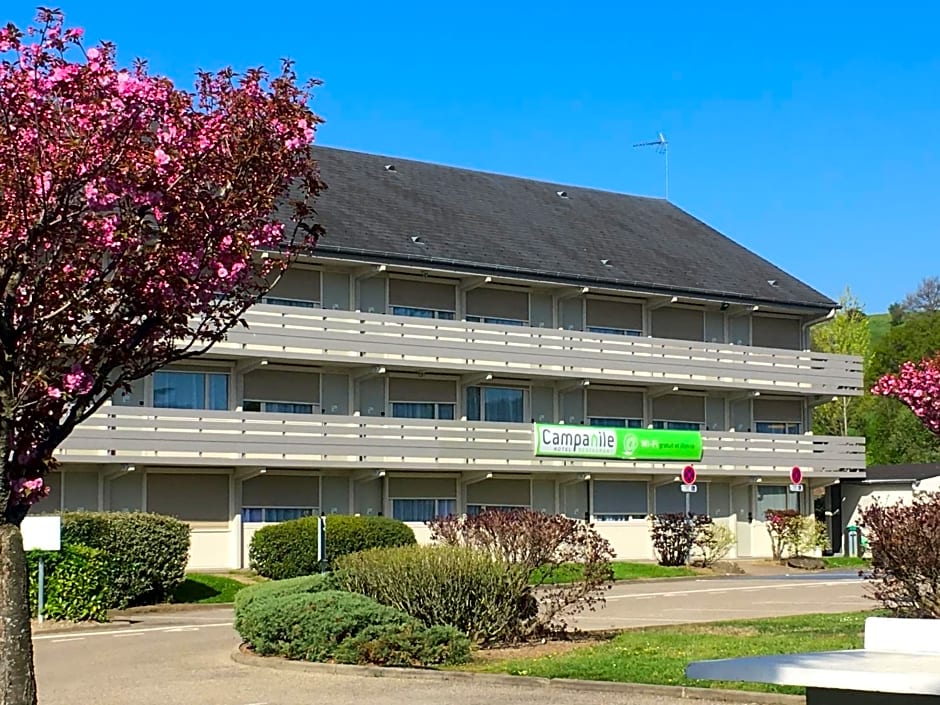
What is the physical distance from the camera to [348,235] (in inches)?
1709

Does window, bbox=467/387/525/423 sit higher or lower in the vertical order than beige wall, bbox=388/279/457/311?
lower

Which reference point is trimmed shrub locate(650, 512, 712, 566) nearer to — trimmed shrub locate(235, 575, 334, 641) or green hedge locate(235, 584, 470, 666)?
trimmed shrub locate(235, 575, 334, 641)

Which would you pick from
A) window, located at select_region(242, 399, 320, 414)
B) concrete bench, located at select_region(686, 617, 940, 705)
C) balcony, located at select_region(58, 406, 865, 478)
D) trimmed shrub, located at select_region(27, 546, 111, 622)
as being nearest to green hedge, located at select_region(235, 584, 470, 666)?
trimmed shrub, located at select_region(27, 546, 111, 622)

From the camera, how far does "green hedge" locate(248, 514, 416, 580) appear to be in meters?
35.4

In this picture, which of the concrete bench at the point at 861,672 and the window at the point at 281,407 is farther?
the window at the point at 281,407

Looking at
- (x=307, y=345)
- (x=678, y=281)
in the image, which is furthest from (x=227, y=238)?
(x=678, y=281)

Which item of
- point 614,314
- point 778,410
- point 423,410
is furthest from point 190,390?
point 778,410

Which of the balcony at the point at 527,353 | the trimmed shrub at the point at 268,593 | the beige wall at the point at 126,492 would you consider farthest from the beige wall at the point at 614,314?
the trimmed shrub at the point at 268,593

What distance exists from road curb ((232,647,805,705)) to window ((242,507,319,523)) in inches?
853

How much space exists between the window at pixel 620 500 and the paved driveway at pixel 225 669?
1561cm

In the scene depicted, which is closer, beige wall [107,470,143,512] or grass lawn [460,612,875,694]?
grass lawn [460,612,875,694]

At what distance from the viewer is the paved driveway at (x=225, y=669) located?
50.7 feet

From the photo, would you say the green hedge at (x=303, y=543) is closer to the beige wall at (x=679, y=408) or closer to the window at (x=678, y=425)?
the window at (x=678, y=425)

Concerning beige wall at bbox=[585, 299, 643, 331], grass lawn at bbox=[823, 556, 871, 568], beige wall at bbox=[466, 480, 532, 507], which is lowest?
grass lawn at bbox=[823, 556, 871, 568]
